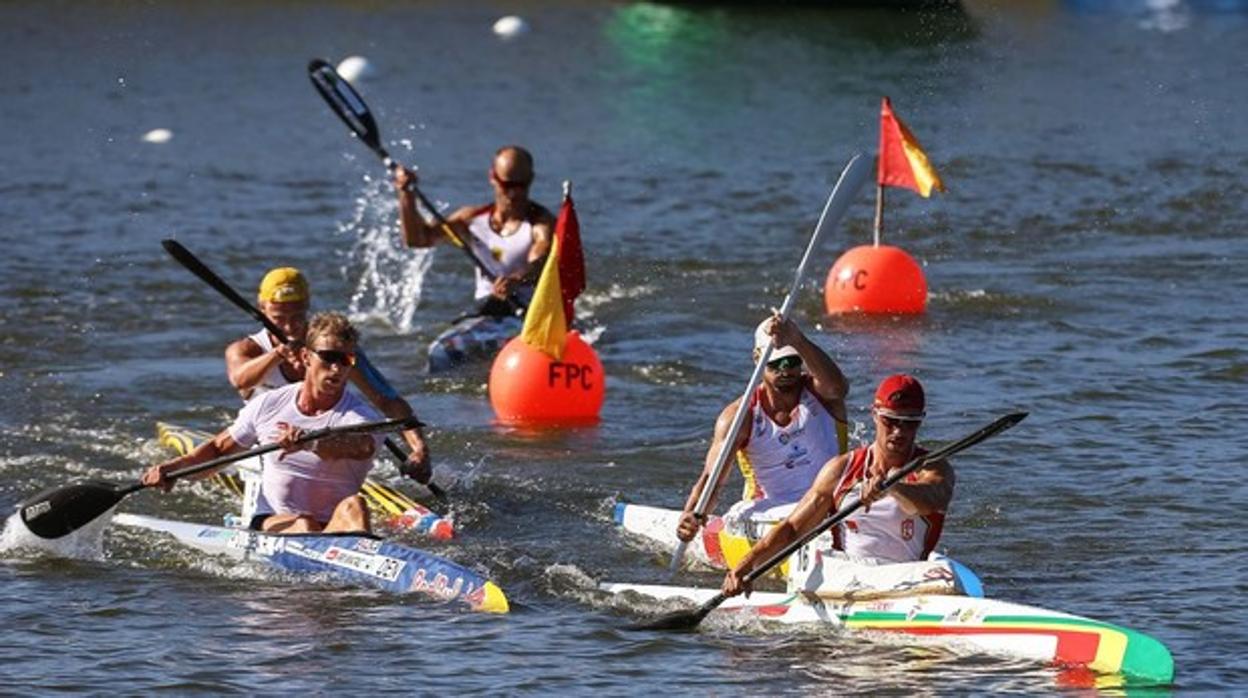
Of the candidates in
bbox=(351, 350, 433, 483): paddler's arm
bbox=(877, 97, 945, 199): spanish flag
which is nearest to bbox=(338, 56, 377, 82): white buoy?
bbox=(877, 97, 945, 199): spanish flag

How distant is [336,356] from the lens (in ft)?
40.6

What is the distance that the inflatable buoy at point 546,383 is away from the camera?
55.0 ft

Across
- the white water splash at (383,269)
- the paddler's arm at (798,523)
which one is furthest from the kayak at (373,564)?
the white water splash at (383,269)

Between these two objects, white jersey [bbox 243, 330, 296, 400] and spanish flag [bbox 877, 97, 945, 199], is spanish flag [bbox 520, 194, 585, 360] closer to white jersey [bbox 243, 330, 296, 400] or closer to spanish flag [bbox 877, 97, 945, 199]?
white jersey [bbox 243, 330, 296, 400]

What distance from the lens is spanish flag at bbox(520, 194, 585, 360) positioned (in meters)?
16.3

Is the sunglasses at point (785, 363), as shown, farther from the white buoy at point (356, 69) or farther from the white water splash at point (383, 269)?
the white buoy at point (356, 69)

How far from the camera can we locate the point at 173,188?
2992 cm

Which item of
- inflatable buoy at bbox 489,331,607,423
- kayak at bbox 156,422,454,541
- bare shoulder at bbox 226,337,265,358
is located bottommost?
kayak at bbox 156,422,454,541

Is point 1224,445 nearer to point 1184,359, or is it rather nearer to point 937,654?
point 1184,359

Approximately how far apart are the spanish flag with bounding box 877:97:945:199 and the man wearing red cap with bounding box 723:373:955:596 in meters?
9.08

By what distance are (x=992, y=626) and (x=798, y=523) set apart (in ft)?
3.55

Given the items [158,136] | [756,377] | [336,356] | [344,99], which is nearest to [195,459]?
[336,356]

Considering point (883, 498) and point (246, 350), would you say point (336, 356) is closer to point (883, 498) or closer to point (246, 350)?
point (246, 350)

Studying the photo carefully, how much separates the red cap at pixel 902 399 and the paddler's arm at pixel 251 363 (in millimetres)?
4282
